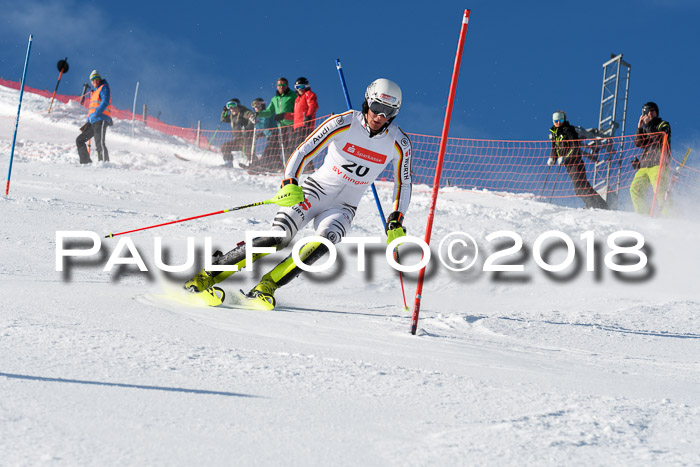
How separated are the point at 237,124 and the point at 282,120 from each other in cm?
237

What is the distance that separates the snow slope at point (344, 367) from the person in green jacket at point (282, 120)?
6.18 meters

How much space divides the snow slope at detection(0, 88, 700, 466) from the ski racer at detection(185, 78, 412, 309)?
381 millimetres

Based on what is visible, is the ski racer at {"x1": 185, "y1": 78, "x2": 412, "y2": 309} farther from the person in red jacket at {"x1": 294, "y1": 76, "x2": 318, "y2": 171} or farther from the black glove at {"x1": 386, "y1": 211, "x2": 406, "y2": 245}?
the person in red jacket at {"x1": 294, "y1": 76, "x2": 318, "y2": 171}

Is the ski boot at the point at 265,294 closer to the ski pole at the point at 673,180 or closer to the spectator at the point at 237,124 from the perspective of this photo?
the ski pole at the point at 673,180

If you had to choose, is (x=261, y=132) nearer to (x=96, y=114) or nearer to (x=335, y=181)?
(x=96, y=114)

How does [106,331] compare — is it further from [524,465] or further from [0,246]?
[0,246]

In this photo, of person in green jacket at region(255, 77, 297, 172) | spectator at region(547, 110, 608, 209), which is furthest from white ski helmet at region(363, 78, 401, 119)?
person in green jacket at region(255, 77, 297, 172)

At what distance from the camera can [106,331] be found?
3.04 meters

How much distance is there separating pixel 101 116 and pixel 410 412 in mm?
12704

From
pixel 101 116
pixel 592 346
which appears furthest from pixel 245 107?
pixel 592 346

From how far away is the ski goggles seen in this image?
4645 mm

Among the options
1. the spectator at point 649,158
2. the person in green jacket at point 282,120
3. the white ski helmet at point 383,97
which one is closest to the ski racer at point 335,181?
the white ski helmet at point 383,97

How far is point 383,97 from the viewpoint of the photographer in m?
4.60

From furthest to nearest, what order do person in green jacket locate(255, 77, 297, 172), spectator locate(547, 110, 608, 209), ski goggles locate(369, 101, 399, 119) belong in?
person in green jacket locate(255, 77, 297, 172) → spectator locate(547, 110, 608, 209) → ski goggles locate(369, 101, 399, 119)
